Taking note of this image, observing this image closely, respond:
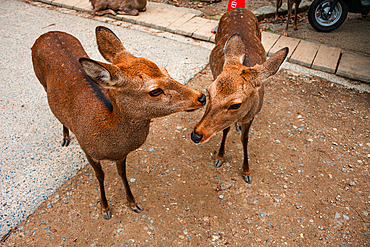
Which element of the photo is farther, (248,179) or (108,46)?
(248,179)

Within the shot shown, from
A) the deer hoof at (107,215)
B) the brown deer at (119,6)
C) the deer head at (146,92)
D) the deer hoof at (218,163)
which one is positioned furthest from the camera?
the brown deer at (119,6)

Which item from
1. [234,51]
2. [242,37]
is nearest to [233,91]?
[234,51]

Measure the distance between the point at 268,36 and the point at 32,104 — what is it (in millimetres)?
5191

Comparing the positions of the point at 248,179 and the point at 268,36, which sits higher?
the point at 268,36

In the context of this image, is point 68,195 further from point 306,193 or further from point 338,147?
point 338,147

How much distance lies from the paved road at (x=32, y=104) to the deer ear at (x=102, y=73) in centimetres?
194

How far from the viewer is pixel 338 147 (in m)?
3.72

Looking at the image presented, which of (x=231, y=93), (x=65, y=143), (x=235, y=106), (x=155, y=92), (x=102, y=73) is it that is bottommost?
(x=65, y=143)

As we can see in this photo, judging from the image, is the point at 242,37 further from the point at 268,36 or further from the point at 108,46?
the point at 268,36

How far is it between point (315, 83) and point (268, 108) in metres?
1.32

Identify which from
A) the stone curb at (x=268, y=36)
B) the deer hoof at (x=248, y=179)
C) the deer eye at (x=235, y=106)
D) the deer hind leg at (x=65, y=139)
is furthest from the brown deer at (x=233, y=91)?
the stone curb at (x=268, y=36)

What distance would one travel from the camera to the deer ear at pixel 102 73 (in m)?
1.60

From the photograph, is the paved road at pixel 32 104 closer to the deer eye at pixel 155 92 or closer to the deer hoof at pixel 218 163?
the deer hoof at pixel 218 163

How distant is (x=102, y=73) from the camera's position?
1.70 metres
